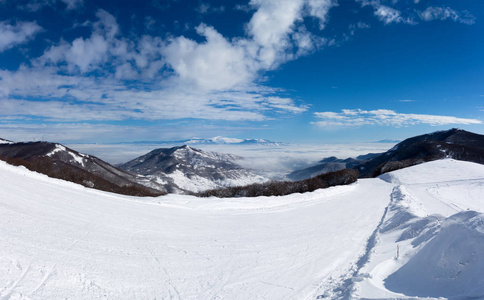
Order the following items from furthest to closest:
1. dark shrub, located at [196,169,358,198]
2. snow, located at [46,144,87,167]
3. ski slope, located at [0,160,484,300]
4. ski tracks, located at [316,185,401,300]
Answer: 1. snow, located at [46,144,87,167]
2. dark shrub, located at [196,169,358,198]
3. ski tracks, located at [316,185,401,300]
4. ski slope, located at [0,160,484,300]

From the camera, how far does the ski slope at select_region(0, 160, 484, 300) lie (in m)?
6.27

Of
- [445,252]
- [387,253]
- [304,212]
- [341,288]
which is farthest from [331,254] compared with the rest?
[304,212]

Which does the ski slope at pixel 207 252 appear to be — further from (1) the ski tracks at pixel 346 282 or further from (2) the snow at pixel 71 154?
(2) the snow at pixel 71 154

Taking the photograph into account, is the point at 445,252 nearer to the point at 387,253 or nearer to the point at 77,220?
the point at 387,253

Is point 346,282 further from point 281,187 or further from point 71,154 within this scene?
point 71,154

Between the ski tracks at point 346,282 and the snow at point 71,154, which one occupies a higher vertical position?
the snow at point 71,154

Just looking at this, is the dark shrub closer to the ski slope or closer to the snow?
the ski slope

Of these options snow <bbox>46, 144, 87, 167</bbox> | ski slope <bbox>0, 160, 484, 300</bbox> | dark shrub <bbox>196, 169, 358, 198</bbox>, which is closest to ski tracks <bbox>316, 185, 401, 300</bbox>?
ski slope <bbox>0, 160, 484, 300</bbox>

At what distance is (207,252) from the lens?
9.34 meters

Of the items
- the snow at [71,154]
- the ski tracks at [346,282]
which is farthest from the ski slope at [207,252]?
the snow at [71,154]

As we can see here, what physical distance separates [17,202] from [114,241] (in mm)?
5841

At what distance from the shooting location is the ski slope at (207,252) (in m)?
6.27

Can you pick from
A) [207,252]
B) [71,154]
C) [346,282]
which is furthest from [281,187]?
[71,154]

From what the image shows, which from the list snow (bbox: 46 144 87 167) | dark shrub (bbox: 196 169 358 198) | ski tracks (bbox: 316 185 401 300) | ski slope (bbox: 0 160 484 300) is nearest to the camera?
ski slope (bbox: 0 160 484 300)
